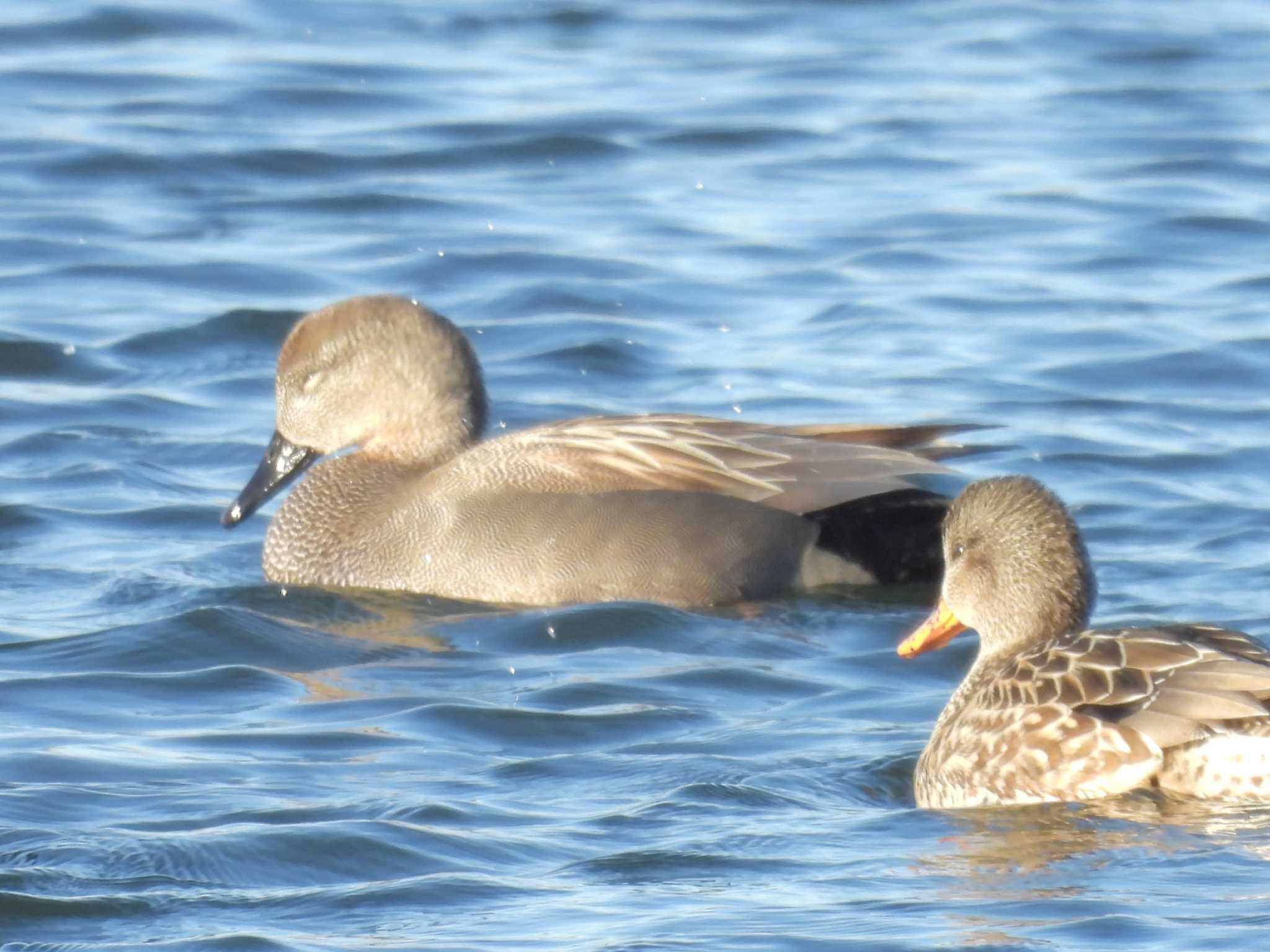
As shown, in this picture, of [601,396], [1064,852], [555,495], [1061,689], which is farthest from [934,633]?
[601,396]

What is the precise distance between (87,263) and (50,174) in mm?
1863

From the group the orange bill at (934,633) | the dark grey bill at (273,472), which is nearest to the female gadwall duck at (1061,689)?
the orange bill at (934,633)

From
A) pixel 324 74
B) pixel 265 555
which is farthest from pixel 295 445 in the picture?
pixel 324 74

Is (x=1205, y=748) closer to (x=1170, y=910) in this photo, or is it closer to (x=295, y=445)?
(x=1170, y=910)

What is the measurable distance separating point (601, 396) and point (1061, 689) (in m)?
5.64

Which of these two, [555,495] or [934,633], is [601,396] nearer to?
[555,495]

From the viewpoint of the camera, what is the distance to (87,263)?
14.4m

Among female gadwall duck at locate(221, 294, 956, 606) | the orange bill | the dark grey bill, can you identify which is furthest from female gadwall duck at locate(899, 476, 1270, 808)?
the dark grey bill

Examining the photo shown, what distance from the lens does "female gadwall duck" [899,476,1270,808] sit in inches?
259

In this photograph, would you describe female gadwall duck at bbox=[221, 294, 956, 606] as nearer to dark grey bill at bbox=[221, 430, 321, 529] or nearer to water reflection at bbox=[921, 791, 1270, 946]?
dark grey bill at bbox=[221, 430, 321, 529]

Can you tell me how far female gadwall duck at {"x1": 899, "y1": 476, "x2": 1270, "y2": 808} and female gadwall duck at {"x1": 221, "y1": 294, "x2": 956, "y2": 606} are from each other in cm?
149

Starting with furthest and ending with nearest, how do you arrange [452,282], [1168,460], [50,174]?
[50,174], [452,282], [1168,460]

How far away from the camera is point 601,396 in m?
12.4

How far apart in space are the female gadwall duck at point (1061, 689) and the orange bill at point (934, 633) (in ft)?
0.04
